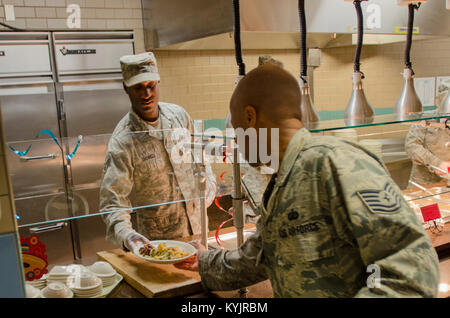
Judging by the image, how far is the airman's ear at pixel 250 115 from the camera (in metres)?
1.19

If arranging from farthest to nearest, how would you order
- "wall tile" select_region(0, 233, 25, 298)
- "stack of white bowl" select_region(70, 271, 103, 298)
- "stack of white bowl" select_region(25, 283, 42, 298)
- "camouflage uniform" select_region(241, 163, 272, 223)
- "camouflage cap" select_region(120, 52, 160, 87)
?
"camouflage cap" select_region(120, 52, 160, 87) < "camouflage uniform" select_region(241, 163, 272, 223) < "stack of white bowl" select_region(70, 271, 103, 298) < "stack of white bowl" select_region(25, 283, 42, 298) < "wall tile" select_region(0, 233, 25, 298)

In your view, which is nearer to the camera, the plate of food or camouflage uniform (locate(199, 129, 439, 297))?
camouflage uniform (locate(199, 129, 439, 297))

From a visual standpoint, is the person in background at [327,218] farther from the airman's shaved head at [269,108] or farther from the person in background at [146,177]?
the person in background at [146,177]

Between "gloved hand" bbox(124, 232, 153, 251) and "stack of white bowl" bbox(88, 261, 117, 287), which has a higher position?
"gloved hand" bbox(124, 232, 153, 251)

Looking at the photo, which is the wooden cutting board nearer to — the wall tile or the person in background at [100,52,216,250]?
the person in background at [100,52,216,250]

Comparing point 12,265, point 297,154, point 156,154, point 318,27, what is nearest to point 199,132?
point 156,154

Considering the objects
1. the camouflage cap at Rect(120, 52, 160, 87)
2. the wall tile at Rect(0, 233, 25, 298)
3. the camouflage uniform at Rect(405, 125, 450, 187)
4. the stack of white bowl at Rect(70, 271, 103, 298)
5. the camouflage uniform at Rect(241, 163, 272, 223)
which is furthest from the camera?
the camouflage cap at Rect(120, 52, 160, 87)

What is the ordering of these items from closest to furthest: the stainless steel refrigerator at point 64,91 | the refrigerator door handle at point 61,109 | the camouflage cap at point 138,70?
the camouflage cap at point 138,70, the stainless steel refrigerator at point 64,91, the refrigerator door handle at point 61,109

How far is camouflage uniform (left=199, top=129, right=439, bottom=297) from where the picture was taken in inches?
37.0

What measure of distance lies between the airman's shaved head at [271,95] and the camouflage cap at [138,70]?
129 centimetres

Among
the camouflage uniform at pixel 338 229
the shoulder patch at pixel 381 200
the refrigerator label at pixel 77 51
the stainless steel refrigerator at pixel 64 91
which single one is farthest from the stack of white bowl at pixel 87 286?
the refrigerator label at pixel 77 51

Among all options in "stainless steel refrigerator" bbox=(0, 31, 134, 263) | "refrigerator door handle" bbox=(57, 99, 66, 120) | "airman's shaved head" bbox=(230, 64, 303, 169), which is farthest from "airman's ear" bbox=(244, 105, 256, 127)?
"refrigerator door handle" bbox=(57, 99, 66, 120)

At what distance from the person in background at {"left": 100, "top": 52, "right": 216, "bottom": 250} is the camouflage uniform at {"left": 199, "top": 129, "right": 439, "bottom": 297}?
0.44 meters

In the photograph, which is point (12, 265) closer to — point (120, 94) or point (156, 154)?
point (156, 154)
